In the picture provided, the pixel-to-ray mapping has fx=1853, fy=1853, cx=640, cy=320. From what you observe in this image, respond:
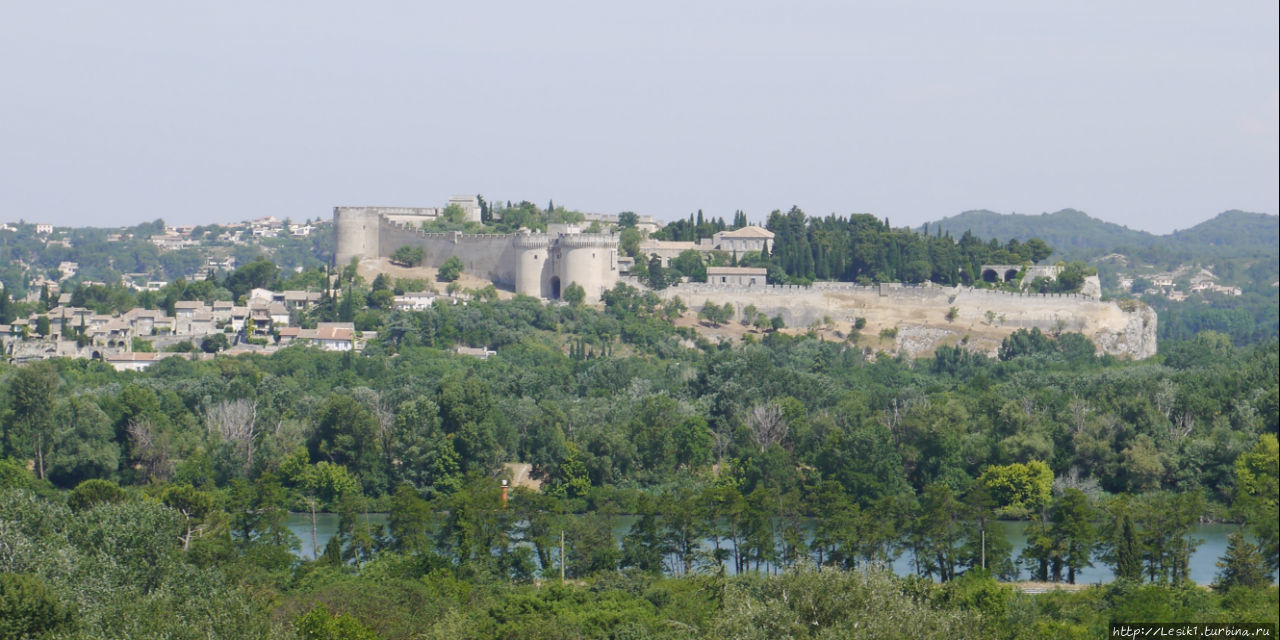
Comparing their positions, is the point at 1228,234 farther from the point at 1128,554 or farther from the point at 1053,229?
the point at 1128,554

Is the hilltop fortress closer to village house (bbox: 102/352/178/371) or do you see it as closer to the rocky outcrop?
the rocky outcrop

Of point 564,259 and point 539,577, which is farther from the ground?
point 564,259

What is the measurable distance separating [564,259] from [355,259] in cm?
632

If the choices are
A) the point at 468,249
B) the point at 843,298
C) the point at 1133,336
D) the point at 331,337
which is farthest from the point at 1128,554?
the point at 468,249

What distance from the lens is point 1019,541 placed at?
87.1 feet

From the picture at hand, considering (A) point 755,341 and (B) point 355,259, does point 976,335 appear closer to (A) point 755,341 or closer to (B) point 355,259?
(A) point 755,341

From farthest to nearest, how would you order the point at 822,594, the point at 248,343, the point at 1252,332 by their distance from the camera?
the point at 1252,332 → the point at 248,343 → the point at 822,594

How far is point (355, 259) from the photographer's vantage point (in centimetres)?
4822

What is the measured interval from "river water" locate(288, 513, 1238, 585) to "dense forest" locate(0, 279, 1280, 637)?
0.28 metres

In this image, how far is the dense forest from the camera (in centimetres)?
1886

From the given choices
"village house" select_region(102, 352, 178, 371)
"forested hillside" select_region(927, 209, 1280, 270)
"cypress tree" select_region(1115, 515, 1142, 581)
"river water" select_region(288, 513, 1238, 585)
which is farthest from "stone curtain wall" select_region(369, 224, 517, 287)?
"forested hillside" select_region(927, 209, 1280, 270)

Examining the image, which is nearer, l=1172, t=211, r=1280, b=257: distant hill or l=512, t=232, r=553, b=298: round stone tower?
l=512, t=232, r=553, b=298: round stone tower

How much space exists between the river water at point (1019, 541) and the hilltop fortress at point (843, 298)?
16.2 meters

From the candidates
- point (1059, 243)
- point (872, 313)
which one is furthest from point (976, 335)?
point (1059, 243)
